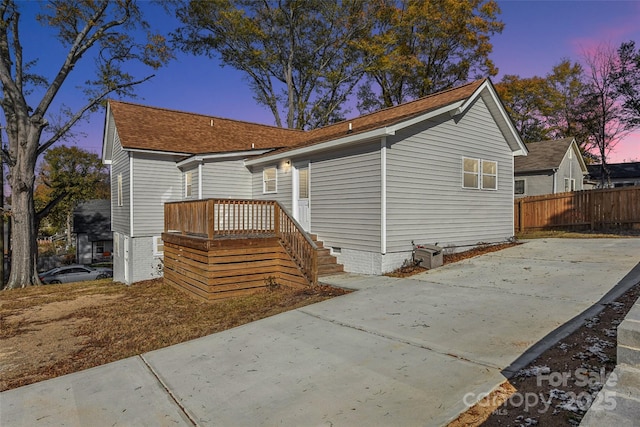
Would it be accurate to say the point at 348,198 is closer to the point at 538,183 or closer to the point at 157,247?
the point at 157,247

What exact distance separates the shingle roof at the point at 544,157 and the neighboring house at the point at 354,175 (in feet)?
33.3

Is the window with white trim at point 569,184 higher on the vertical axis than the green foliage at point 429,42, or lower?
lower

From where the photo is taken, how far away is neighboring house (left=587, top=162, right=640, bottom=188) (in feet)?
109

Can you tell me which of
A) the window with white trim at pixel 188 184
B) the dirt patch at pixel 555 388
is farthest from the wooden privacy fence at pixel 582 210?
the window with white trim at pixel 188 184

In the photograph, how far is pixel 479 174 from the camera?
12.1 m

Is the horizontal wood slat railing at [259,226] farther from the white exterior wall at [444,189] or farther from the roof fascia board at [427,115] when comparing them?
the roof fascia board at [427,115]

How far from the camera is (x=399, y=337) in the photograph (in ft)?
15.7

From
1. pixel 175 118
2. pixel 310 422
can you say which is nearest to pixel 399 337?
pixel 310 422

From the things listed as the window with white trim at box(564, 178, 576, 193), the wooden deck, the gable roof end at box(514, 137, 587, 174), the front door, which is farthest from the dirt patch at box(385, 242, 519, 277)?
the window with white trim at box(564, 178, 576, 193)

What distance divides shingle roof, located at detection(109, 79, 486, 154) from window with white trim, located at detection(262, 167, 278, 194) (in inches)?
44.5

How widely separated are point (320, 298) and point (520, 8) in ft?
52.4

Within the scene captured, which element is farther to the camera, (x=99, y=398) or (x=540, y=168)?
(x=540, y=168)

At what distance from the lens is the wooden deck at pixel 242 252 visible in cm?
857

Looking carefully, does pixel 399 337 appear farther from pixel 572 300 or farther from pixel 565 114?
pixel 565 114
